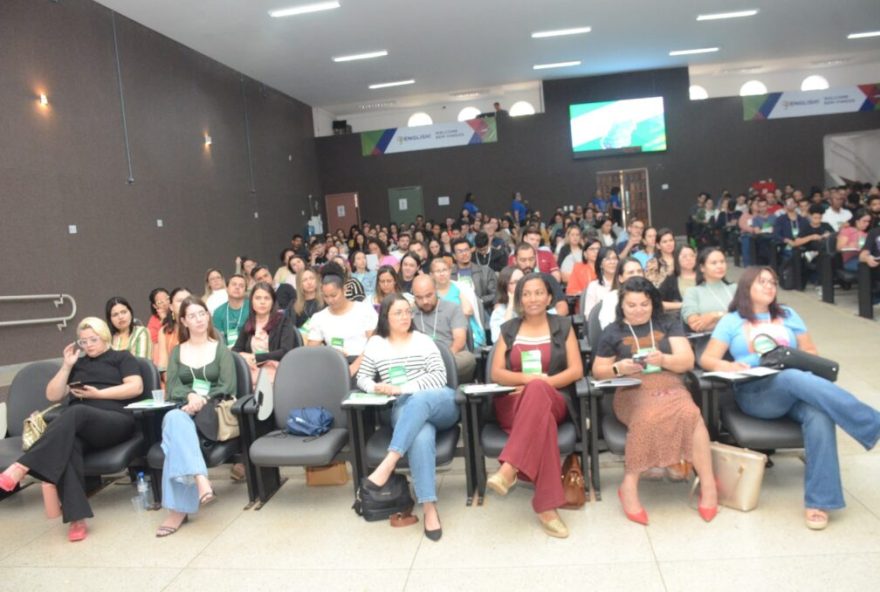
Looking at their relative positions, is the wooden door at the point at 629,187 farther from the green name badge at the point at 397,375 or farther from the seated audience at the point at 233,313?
the green name badge at the point at 397,375

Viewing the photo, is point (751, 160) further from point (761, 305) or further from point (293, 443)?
point (293, 443)

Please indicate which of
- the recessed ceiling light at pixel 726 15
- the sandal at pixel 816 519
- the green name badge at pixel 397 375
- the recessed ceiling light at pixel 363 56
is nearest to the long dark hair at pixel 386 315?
the green name badge at pixel 397 375

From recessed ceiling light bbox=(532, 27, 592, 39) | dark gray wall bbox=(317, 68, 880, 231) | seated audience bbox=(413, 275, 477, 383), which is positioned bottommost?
seated audience bbox=(413, 275, 477, 383)

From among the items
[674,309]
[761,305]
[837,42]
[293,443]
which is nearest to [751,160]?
[837,42]

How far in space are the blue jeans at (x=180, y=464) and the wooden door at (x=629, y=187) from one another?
47.0 feet

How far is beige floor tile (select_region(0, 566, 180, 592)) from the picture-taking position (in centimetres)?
293

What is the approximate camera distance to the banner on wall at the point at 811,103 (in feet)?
52.1

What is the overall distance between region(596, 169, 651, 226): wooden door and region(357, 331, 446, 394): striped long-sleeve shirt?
13667 millimetres

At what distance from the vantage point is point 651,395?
325 centimetres

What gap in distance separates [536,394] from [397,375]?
840 millimetres

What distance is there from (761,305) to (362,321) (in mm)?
2454

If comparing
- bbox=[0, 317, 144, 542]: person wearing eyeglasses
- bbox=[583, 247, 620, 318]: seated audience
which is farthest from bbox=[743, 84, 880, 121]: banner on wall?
bbox=[0, 317, 144, 542]: person wearing eyeglasses

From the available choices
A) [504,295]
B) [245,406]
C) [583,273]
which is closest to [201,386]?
[245,406]

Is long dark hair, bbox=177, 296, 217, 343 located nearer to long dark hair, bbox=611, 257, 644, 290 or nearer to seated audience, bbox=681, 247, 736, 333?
long dark hair, bbox=611, 257, 644, 290
